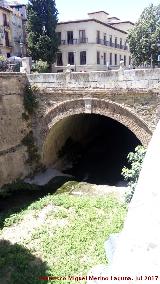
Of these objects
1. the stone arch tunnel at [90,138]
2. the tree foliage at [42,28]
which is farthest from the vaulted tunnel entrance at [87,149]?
the tree foliage at [42,28]

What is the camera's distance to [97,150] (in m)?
31.6

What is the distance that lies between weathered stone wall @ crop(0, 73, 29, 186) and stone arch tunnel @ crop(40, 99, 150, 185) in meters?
1.86

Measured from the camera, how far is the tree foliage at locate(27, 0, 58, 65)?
40531mm

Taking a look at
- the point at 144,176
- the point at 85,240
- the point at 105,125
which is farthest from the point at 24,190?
the point at 144,176

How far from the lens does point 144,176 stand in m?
2.97

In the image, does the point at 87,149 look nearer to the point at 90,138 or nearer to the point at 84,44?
the point at 90,138

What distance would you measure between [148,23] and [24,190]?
25.5 m

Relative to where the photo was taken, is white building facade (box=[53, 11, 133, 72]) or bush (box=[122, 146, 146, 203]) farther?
white building facade (box=[53, 11, 133, 72])

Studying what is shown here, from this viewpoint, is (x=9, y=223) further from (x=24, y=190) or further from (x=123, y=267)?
(x=123, y=267)

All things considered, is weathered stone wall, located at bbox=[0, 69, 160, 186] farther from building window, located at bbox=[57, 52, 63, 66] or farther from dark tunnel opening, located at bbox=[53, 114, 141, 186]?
building window, located at bbox=[57, 52, 63, 66]

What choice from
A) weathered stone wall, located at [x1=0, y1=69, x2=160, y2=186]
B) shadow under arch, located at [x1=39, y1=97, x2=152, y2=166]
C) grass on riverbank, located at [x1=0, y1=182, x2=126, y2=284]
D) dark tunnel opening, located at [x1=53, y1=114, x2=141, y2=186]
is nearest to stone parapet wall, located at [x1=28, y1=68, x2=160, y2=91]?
weathered stone wall, located at [x1=0, y1=69, x2=160, y2=186]

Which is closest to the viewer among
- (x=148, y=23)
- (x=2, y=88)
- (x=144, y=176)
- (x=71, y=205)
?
(x=144, y=176)

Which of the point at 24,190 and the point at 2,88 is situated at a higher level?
the point at 2,88

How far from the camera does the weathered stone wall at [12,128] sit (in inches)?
885
